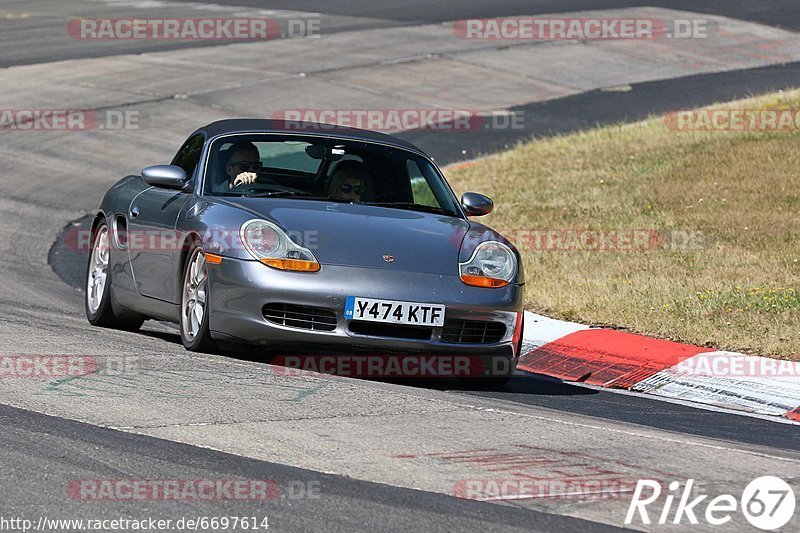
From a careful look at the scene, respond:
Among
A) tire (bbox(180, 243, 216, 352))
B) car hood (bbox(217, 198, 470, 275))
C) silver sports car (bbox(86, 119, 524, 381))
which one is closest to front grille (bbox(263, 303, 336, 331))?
silver sports car (bbox(86, 119, 524, 381))

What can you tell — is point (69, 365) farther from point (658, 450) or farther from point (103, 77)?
point (103, 77)

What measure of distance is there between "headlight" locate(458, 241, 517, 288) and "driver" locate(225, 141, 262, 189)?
4.90 feet

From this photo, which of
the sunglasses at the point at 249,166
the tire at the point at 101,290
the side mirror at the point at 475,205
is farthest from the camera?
the tire at the point at 101,290

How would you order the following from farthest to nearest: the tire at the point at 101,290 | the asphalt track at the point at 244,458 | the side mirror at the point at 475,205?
the tire at the point at 101,290
the side mirror at the point at 475,205
the asphalt track at the point at 244,458

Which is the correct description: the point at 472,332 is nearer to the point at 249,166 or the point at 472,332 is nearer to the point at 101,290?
the point at 249,166

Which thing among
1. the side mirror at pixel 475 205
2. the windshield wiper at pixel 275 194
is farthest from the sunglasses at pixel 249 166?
the side mirror at pixel 475 205

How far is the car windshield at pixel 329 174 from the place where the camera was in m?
8.55

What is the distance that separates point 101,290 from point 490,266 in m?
2.97

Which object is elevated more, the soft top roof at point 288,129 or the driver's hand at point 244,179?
the soft top roof at point 288,129

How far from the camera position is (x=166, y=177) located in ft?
28.1

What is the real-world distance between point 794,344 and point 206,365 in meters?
3.82

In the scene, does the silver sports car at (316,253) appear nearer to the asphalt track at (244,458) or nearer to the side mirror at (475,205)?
the side mirror at (475,205)

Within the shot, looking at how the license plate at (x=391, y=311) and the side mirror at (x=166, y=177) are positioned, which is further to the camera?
the side mirror at (x=166, y=177)

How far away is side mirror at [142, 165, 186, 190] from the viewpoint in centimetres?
856
